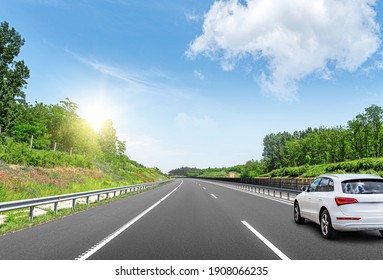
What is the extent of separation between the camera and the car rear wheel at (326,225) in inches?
298

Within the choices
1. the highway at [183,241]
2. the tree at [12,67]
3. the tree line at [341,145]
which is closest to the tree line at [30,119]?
the tree at [12,67]

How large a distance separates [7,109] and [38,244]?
32.5 meters

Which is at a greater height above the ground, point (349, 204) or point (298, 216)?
point (349, 204)

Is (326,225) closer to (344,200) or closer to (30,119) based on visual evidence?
(344,200)

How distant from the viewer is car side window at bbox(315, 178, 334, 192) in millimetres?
8186

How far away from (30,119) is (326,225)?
62188mm

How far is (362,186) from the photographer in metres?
7.70

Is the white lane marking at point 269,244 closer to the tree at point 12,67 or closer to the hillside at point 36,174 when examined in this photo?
the hillside at point 36,174

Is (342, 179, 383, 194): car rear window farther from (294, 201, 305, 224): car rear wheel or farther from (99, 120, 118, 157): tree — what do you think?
(99, 120, 118, 157): tree

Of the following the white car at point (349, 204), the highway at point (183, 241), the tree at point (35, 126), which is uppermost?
the tree at point (35, 126)

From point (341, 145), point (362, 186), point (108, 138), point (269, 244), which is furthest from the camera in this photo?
point (341, 145)

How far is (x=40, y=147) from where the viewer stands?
117ft

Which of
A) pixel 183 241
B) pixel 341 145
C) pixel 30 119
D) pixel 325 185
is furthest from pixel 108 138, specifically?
pixel 183 241
